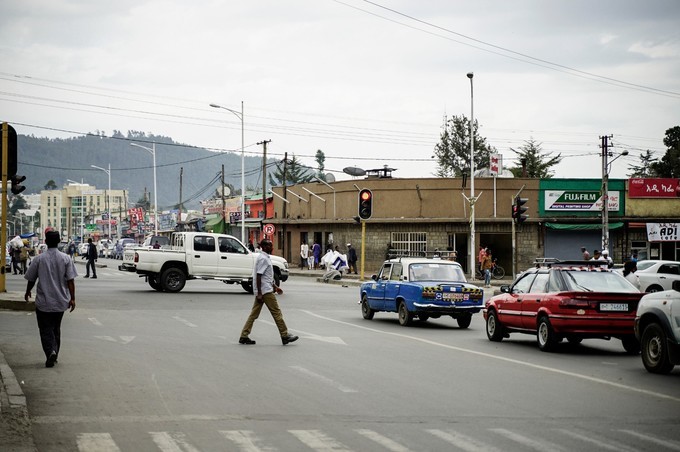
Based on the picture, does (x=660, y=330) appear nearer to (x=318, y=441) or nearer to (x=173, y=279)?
(x=318, y=441)

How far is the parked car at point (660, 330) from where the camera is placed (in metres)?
12.9

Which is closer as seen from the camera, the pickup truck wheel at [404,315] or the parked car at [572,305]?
the parked car at [572,305]

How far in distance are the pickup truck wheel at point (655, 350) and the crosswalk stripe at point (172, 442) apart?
7.36 metres

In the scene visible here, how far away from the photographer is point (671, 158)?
9244 centimetres

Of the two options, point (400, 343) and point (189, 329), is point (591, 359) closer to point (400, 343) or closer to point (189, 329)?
point (400, 343)

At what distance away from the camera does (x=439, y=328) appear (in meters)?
21.8

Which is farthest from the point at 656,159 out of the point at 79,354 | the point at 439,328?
the point at 79,354

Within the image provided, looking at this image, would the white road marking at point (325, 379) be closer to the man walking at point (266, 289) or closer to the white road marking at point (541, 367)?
the man walking at point (266, 289)

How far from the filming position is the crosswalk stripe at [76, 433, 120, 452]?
7902 mm

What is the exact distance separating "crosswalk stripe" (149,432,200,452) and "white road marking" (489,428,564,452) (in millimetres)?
2775

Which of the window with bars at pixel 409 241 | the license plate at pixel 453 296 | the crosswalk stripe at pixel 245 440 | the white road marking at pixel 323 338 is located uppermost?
the window with bars at pixel 409 241

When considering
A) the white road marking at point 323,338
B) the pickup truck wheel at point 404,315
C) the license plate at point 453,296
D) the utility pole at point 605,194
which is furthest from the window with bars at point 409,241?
the white road marking at point 323,338

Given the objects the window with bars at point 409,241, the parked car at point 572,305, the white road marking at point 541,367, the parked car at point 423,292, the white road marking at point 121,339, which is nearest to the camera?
the white road marking at point 541,367

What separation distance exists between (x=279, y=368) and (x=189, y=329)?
687 cm
